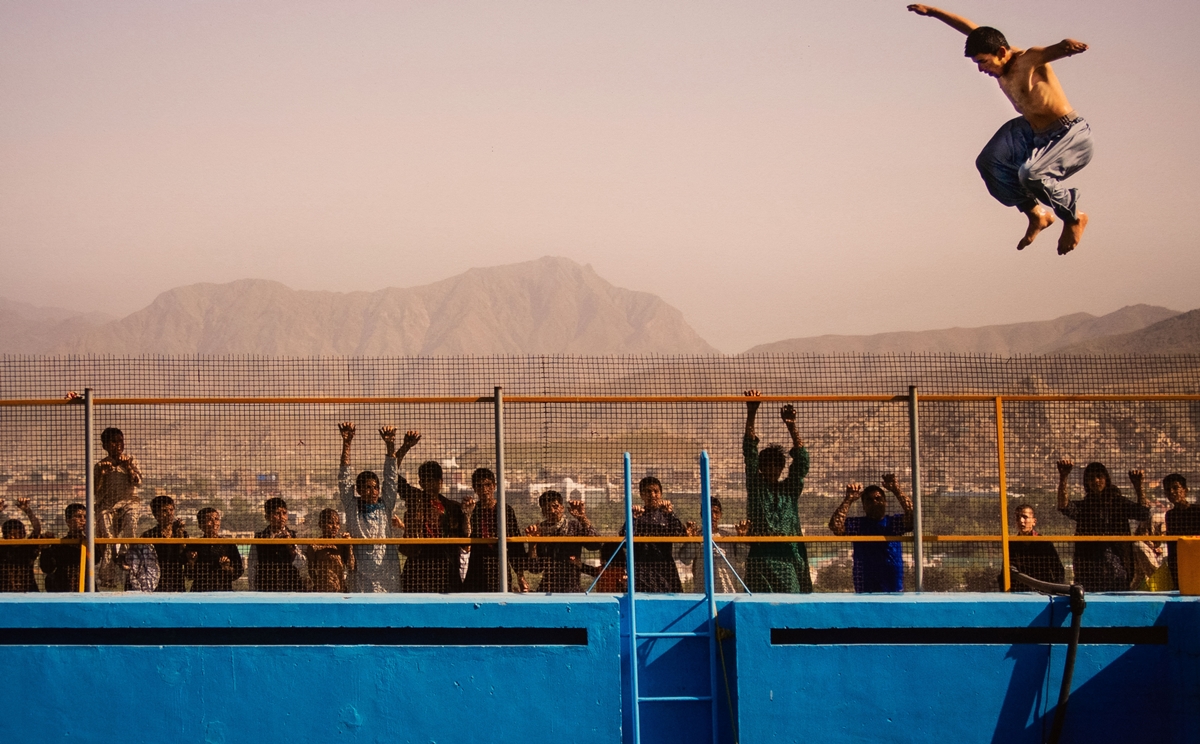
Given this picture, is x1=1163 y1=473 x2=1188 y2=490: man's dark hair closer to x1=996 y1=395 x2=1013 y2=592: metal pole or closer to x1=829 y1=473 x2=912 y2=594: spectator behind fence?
x1=996 y1=395 x2=1013 y2=592: metal pole

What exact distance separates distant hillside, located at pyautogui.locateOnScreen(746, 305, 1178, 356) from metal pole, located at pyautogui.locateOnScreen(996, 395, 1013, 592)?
416 ft

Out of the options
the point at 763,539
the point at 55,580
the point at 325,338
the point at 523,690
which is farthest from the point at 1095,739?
the point at 325,338

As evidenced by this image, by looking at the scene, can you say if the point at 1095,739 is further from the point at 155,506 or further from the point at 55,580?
the point at 55,580

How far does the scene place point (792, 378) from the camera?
941 cm

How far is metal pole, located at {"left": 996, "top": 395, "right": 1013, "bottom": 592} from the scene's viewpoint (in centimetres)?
793

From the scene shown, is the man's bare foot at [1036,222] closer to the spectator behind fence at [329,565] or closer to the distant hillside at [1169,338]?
the spectator behind fence at [329,565]

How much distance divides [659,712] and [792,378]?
3.47 m

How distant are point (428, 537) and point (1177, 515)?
5.64 metres

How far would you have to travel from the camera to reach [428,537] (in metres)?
8.20

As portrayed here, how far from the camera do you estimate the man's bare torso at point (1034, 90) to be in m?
9.01

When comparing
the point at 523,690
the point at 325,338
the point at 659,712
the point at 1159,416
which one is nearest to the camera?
the point at 523,690

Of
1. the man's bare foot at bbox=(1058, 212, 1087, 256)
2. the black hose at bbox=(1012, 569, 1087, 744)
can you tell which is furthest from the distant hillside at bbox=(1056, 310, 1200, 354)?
the black hose at bbox=(1012, 569, 1087, 744)

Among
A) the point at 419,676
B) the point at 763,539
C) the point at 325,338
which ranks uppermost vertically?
the point at 325,338

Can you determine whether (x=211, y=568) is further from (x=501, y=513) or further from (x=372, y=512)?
(x=501, y=513)
